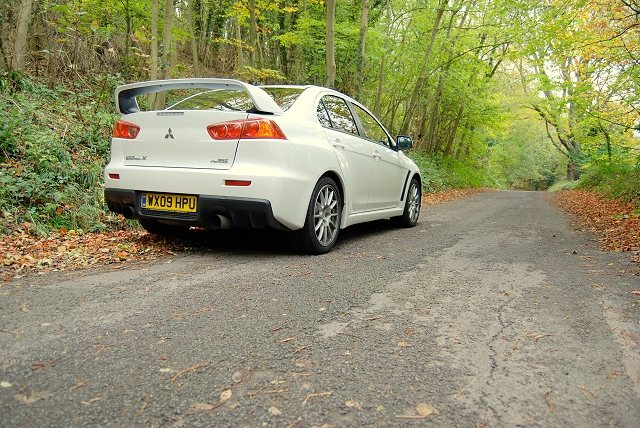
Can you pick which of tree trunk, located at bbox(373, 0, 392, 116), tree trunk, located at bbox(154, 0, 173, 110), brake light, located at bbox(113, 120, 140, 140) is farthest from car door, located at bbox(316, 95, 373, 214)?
tree trunk, located at bbox(373, 0, 392, 116)

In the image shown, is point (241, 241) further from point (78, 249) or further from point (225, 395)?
point (225, 395)

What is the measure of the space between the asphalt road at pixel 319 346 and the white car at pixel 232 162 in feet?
1.65

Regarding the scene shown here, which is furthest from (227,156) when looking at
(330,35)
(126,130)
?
(330,35)

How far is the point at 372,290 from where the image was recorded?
3.35m

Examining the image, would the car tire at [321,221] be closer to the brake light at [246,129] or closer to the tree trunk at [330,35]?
the brake light at [246,129]

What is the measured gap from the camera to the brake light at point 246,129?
4023 mm

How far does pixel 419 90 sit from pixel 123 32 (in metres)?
11.6

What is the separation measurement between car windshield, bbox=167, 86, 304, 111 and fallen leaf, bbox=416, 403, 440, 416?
308 cm

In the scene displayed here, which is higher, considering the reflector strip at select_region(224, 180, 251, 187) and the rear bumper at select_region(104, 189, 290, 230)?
the reflector strip at select_region(224, 180, 251, 187)

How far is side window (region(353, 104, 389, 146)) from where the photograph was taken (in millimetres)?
5969

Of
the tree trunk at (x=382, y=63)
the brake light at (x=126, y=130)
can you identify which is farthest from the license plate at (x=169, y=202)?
the tree trunk at (x=382, y=63)

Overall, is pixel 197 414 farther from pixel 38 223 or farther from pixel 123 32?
pixel 123 32

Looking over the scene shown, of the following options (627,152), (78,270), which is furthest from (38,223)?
(627,152)

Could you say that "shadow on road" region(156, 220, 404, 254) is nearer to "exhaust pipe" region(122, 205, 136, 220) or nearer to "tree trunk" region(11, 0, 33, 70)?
"exhaust pipe" region(122, 205, 136, 220)
